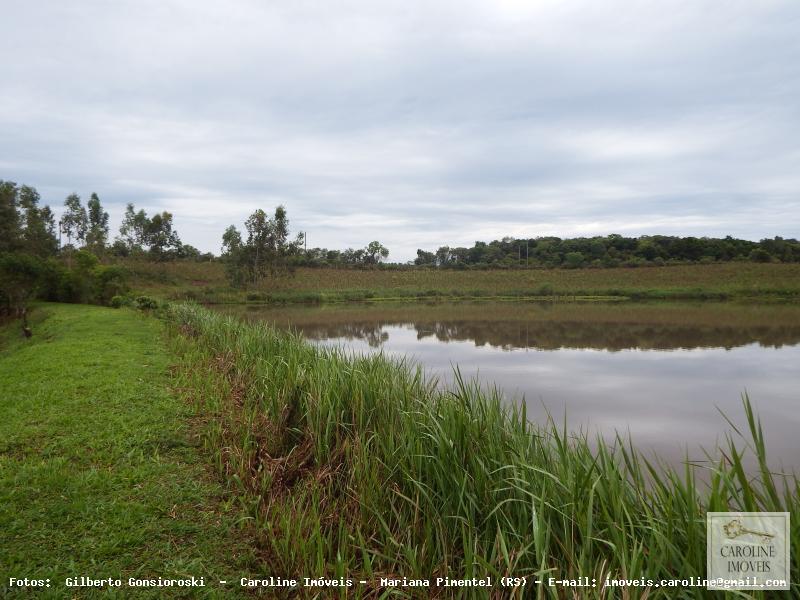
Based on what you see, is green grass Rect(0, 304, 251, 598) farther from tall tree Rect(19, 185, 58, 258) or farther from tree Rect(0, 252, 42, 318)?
tall tree Rect(19, 185, 58, 258)

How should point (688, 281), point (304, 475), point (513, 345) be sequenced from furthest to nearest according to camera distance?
point (688, 281) → point (513, 345) → point (304, 475)

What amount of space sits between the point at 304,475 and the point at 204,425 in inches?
66.1

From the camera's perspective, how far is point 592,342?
16.8m

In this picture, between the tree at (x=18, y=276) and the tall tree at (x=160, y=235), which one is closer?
the tree at (x=18, y=276)

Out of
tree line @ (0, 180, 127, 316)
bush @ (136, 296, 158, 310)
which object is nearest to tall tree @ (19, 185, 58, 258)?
tree line @ (0, 180, 127, 316)

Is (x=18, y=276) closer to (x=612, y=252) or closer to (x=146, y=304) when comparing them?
(x=146, y=304)

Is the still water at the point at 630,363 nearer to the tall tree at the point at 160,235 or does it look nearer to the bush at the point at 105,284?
the bush at the point at 105,284

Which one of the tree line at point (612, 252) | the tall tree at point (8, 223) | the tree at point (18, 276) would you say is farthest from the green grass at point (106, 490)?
the tree line at point (612, 252)

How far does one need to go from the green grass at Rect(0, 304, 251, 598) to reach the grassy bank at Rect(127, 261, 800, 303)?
28.7 m

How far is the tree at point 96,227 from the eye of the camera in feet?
126

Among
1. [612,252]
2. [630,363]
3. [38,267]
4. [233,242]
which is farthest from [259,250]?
[612,252]

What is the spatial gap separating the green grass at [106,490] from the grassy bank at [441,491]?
331 mm

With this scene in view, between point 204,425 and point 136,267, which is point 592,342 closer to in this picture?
point 204,425

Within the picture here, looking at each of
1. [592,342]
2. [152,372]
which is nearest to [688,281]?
[592,342]
